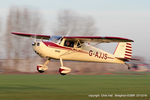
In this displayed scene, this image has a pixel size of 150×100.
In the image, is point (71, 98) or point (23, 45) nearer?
point (71, 98)

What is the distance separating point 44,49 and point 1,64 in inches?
1815

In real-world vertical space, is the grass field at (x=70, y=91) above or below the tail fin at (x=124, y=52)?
below

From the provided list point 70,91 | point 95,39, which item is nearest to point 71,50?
point 95,39

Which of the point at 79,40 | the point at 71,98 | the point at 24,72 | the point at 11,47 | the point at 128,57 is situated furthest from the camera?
the point at 11,47

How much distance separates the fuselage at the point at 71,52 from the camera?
28.7 m

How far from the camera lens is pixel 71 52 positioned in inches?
1201

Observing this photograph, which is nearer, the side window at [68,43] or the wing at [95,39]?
the wing at [95,39]

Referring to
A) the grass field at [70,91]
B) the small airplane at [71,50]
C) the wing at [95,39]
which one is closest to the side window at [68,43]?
the small airplane at [71,50]

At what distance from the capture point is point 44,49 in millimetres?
28734

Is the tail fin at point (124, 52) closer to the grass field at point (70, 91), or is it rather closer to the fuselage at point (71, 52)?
the fuselage at point (71, 52)

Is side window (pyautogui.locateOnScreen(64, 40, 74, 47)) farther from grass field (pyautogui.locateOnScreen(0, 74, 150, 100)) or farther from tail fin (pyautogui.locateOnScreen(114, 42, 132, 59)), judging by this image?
tail fin (pyautogui.locateOnScreen(114, 42, 132, 59))

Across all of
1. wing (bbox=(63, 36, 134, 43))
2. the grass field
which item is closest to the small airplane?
wing (bbox=(63, 36, 134, 43))

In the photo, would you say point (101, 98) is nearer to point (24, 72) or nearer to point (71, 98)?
point (71, 98)

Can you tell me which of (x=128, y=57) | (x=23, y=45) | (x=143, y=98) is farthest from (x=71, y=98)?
(x=23, y=45)
